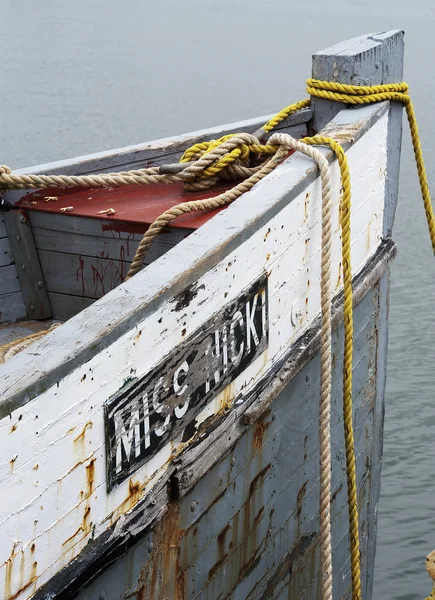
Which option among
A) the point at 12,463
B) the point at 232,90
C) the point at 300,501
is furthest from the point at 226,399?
the point at 232,90

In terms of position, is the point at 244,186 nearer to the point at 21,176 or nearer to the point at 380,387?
the point at 21,176

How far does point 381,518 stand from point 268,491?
403 cm

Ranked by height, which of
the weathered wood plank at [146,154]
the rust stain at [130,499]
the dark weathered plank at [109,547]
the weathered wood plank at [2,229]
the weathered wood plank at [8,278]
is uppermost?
the weathered wood plank at [146,154]

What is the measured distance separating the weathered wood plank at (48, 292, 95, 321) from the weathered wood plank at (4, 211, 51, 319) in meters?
0.03

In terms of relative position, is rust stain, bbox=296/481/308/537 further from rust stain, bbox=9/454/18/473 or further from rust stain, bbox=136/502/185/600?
rust stain, bbox=9/454/18/473

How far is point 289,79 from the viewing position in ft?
60.7

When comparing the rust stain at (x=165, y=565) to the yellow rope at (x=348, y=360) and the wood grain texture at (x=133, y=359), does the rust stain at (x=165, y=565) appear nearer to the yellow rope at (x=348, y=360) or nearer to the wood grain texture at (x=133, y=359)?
the wood grain texture at (x=133, y=359)

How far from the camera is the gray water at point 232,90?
756 cm

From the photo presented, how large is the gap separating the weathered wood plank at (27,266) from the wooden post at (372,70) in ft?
5.06

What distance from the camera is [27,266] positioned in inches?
159

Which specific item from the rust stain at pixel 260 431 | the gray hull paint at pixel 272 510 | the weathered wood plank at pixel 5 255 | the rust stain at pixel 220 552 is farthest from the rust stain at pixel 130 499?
the weathered wood plank at pixel 5 255

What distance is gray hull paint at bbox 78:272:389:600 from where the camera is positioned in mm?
2637

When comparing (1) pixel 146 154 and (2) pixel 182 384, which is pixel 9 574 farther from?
(1) pixel 146 154

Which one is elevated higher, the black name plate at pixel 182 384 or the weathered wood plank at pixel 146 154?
the weathered wood plank at pixel 146 154
